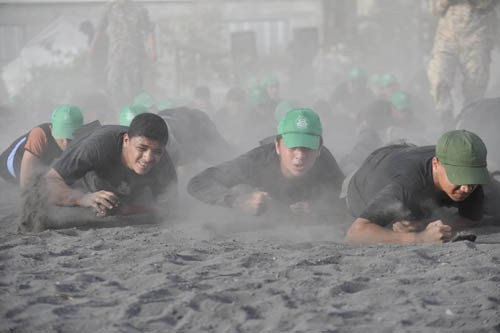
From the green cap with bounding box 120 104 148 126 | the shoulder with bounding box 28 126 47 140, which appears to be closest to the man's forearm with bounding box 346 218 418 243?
the shoulder with bounding box 28 126 47 140

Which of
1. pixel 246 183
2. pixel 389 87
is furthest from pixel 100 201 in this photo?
pixel 389 87

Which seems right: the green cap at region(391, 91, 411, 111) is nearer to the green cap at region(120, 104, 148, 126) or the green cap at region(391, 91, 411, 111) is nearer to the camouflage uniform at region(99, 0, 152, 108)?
the green cap at region(120, 104, 148, 126)

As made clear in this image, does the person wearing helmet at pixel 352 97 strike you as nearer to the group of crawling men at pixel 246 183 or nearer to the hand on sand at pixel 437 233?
the group of crawling men at pixel 246 183

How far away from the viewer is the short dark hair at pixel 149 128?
4.64m

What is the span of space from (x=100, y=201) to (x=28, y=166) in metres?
1.40

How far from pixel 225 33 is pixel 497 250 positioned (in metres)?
19.0

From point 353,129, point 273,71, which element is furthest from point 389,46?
point 353,129

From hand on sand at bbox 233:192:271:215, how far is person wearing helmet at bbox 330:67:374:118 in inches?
325

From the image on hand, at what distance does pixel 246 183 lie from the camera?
16.7 feet

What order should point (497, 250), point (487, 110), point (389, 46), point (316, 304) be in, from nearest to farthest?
1. point (316, 304)
2. point (497, 250)
3. point (487, 110)
4. point (389, 46)

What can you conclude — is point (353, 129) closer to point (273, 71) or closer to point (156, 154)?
point (156, 154)

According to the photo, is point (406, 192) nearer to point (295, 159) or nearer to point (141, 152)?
point (295, 159)

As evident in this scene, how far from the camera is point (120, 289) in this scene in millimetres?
3301

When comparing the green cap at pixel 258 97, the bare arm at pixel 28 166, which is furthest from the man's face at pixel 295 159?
the green cap at pixel 258 97
